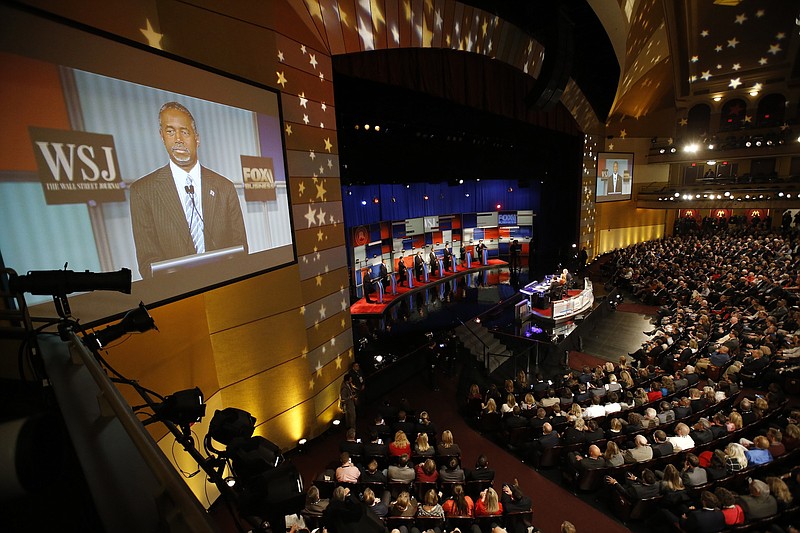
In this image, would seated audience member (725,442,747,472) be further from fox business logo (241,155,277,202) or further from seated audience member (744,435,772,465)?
fox business logo (241,155,277,202)

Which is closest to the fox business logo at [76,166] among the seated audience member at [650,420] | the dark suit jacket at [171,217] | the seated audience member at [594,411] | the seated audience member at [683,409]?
the dark suit jacket at [171,217]

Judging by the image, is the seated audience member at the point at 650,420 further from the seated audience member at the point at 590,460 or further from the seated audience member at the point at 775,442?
the seated audience member at the point at 775,442

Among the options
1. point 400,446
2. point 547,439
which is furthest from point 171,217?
point 547,439

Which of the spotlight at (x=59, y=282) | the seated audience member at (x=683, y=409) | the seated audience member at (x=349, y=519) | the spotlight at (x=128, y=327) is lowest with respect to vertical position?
the seated audience member at (x=683, y=409)

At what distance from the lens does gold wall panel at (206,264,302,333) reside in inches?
213

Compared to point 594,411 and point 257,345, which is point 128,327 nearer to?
point 257,345

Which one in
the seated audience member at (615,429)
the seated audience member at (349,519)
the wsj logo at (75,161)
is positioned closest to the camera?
the seated audience member at (349,519)

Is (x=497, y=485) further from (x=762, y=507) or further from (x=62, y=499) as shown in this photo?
(x=62, y=499)

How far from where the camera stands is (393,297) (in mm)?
14508

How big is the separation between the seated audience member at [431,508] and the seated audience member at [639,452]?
300cm

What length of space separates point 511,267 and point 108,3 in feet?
53.2

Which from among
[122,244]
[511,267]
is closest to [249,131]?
[122,244]

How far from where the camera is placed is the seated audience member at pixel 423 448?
573cm

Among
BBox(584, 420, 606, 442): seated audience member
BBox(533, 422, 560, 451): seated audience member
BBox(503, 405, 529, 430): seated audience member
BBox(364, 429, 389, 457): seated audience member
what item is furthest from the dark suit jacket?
BBox(584, 420, 606, 442): seated audience member
